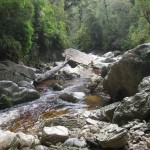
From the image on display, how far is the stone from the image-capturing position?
665 centimetres

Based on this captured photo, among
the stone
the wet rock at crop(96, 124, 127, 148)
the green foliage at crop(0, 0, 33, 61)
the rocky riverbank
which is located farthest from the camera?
the green foliage at crop(0, 0, 33, 61)

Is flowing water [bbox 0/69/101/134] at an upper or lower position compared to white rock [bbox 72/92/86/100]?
lower

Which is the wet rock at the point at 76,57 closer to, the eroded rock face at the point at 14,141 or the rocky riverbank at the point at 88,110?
the rocky riverbank at the point at 88,110

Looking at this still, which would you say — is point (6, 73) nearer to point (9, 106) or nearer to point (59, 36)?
point (9, 106)

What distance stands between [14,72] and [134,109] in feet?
28.5

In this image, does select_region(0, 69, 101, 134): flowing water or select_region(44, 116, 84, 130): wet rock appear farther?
select_region(0, 69, 101, 134): flowing water

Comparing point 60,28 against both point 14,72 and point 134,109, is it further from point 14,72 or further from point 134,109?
point 134,109

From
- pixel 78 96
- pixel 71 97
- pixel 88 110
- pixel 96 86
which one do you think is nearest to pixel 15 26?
pixel 96 86

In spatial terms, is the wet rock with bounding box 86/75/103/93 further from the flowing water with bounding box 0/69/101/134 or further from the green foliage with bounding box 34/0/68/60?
the green foliage with bounding box 34/0/68/60

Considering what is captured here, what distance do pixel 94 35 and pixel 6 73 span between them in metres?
29.8

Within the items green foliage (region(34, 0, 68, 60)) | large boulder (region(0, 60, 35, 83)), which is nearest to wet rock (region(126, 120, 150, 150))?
large boulder (region(0, 60, 35, 83))

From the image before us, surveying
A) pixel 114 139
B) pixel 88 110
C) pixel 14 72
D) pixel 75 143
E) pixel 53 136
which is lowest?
pixel 114 139

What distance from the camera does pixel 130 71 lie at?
11148 mm

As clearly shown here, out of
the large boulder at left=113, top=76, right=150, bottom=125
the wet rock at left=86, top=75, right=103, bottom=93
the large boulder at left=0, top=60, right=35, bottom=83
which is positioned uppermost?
the large boulder at left=0, top=60, right=35, bottom=83
